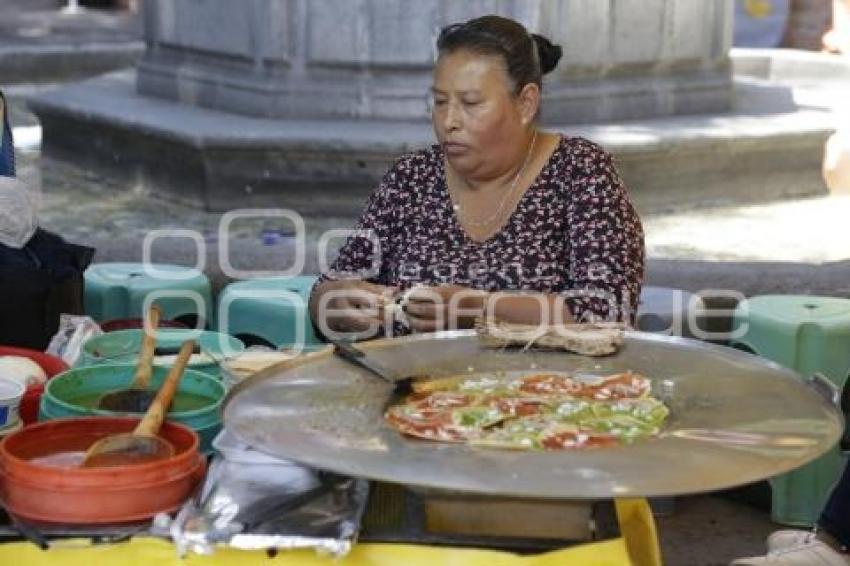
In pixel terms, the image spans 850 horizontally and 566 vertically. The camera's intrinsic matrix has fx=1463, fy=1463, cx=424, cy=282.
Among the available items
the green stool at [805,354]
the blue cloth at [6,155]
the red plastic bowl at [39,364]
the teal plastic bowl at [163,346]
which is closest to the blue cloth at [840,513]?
the green stool at [805,354]

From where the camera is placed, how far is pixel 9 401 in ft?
8.63

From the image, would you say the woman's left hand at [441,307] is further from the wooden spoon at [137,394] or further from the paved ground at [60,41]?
the paved ground at [60,41]

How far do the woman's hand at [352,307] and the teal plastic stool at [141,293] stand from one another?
1.14 m

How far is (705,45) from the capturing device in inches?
305

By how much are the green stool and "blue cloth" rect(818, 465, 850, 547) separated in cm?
63

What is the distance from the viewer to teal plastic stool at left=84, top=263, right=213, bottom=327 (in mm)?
4375

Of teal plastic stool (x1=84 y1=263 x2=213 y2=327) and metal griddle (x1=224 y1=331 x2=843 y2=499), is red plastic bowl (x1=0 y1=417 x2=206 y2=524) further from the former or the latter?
teal plastic stool (x1=84 y1=263 x2=213 y2=327)

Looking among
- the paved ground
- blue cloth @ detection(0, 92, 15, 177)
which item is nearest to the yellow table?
blue cloth @ detection(0, 92, 15, 177)

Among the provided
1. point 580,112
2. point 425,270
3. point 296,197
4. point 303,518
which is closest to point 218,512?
point 303,518

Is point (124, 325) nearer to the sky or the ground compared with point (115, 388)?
nearer to the ground

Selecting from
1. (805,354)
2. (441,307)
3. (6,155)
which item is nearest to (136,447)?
(441,307)

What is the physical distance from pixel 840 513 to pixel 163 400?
166 centimetres

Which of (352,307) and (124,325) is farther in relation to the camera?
(124,325)

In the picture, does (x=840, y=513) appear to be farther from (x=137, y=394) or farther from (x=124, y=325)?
(x=124, y=325)
